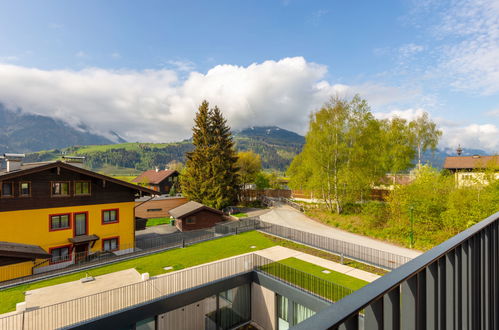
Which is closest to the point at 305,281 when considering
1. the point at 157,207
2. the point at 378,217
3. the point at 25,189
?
the point at 378,217

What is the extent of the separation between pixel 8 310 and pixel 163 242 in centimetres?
1136

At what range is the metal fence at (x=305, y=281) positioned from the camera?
43.3 ft

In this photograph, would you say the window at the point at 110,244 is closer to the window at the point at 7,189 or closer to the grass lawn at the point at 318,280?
the window at the point at 7,189

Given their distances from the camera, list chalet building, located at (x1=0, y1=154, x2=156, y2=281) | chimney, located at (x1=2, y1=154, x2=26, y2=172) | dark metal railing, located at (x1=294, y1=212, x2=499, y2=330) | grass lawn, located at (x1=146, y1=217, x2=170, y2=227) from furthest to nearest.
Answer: grass lawn, located at (x1=146, y1=217, x2=170, y2=227) < chimney, located at (x1=2, y1=154, x2=26, y2=172) < chalet building, located at (x1=0, y1=154, x2=156, y2=281) < dark metal railing, located at (x1=294, y1=212, x2=499, y2=330)

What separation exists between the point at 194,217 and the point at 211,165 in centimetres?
1082

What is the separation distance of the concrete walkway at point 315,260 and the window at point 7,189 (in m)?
18.7

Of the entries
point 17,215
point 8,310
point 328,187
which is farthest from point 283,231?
point 17,215

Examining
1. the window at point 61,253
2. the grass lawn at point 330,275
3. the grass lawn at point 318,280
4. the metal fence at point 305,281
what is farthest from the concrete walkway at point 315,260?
the window at point 61,253

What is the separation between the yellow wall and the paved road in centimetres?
1647

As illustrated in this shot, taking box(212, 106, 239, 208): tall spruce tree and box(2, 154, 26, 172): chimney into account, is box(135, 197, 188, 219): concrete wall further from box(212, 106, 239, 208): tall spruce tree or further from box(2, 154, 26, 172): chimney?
A: box(2, 154, 26, 172): chimney

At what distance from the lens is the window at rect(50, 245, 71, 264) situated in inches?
811

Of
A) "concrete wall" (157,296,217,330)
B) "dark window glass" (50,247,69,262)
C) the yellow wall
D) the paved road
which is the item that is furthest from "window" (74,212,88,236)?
the paved road

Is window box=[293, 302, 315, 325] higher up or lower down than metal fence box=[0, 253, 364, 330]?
lower down

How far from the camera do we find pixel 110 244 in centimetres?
2361
